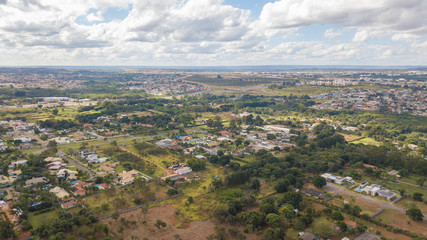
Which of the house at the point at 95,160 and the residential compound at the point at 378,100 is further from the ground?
the residential compound at the point at 378,100

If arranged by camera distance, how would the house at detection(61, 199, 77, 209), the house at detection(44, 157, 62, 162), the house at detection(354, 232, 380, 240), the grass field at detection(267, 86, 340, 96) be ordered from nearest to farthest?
the house at detection(354, 232, 380, 240)
the house at detection(61, 199, 77, 209)
the house at detection(44, 157, 62, 162)
the grass field at detection(267, 86, 340, 96)

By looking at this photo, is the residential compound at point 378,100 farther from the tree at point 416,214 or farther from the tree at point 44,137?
the tree at point 44,137

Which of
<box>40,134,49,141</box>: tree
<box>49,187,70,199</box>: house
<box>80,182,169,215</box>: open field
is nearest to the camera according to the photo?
<box>80,182,169,215</box>: open field

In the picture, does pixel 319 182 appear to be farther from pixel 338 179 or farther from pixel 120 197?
pixel 120 197

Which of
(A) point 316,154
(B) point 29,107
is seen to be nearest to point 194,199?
(A) point 316,154

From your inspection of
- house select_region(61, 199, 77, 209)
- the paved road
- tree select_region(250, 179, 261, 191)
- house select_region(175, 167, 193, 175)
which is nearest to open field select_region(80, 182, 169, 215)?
house select_region(61, 199, 77, 209)

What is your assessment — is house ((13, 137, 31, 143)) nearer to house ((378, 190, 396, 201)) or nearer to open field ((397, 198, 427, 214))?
house ((378, 190, 396, 201))

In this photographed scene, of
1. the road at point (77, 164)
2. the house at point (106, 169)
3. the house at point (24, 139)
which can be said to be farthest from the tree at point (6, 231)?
the house at point (24, 139)
